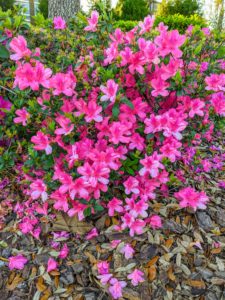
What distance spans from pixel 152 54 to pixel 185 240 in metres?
1.27

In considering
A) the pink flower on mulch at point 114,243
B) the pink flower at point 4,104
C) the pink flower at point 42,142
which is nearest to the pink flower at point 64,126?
the pink flower at point 42,142

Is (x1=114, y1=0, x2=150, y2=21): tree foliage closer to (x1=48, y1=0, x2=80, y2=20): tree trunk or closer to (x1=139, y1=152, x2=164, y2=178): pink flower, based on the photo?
(x1=48, y1=0, x2=80, y2=20): tree trunk

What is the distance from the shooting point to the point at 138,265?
2074 millimetres

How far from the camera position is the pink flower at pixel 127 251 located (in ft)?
6.86

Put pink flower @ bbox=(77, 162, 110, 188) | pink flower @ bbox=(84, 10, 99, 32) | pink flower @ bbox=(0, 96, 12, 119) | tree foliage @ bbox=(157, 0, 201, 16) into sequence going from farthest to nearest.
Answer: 1. tree foliage @ bbox=(157, 0, 201, 16)
2. pink flower @ bbox=(0, 96, 12, 119)
3. pink flower @ bbox=(84, 10, 99, 32)
4. pink flower @ bbox=(77, 162, 110, 188)

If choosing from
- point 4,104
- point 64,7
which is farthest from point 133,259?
point 64,7

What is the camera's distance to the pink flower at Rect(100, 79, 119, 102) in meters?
1.81

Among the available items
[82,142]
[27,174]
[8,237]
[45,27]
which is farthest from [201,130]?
[45,27]

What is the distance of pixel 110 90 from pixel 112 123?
8.5 inches

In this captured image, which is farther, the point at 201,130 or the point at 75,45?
the point at 75,45

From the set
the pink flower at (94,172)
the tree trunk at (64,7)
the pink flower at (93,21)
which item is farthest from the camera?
the tree trunk at (64,7)

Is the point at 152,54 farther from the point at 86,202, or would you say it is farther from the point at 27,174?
the point at 27,174

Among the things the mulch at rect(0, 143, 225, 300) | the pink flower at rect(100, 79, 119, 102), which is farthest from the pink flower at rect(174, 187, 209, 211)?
the pink flower at rect(100, 79, 119, 102)

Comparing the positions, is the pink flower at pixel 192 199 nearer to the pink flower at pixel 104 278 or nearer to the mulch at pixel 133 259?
the mulch at pixel 133 259
